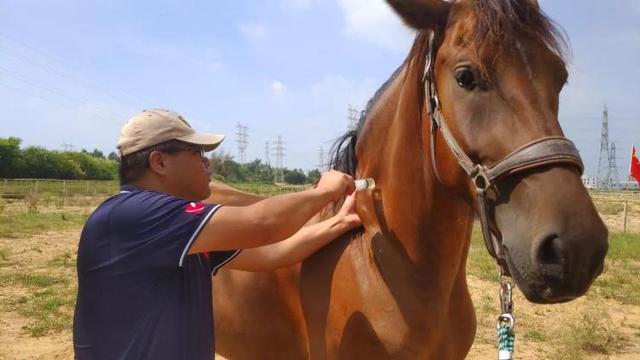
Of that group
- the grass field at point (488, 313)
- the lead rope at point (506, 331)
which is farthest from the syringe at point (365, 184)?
the grass field at point (488, 313)

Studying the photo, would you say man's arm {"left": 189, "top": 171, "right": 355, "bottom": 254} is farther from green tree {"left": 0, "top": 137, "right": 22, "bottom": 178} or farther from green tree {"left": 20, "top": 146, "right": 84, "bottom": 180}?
green tree {"left": 20, "top": 146, "right": 84, "bottom": 180}

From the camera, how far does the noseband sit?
5.03 ft

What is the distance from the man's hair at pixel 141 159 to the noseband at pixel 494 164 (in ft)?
3.37

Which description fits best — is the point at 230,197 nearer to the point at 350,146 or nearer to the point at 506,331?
the point at 350,146

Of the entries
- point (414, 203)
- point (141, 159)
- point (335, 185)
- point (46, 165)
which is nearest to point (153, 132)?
point (141, 159)

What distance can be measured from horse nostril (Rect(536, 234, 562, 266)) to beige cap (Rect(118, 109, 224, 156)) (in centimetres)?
134

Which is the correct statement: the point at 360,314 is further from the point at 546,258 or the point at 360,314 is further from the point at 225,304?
the point at 225,304

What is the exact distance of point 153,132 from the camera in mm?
1933

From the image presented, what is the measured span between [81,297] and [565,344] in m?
5.81

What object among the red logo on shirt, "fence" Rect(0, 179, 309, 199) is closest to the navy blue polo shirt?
the red logo on shirt

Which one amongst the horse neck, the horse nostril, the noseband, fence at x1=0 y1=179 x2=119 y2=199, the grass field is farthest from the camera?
fence at x1=0 y1=179 x2=119 y2=199

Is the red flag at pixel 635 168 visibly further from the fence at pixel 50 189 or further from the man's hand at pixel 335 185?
the fence at pixel 50 189

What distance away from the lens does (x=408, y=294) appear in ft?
6.94

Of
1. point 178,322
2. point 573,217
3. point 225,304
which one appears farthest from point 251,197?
point 573,217
